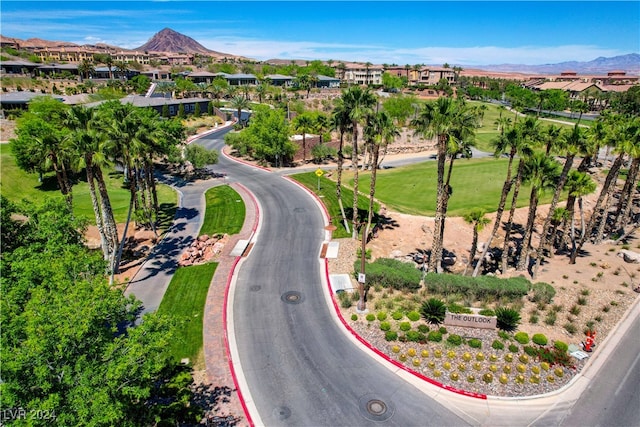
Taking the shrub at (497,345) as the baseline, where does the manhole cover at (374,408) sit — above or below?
below

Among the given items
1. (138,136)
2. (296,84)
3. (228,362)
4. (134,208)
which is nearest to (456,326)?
(228,362)

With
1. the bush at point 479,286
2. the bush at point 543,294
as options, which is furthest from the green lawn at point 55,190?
the bush at point 543,294

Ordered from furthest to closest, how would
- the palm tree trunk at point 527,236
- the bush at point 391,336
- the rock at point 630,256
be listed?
1. the rock at point 630,256
2. the palm tree trunk at point 527,236
3. the bush at point 391,336

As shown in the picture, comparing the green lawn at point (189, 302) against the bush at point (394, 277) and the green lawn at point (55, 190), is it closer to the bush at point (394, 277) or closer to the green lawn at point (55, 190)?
the bush at point (394, 277)

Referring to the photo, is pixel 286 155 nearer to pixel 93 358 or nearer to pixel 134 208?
pixel 134 208

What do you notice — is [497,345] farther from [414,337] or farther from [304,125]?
[304,125]

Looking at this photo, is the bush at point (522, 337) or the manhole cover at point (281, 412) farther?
the bush at point (522, 337)

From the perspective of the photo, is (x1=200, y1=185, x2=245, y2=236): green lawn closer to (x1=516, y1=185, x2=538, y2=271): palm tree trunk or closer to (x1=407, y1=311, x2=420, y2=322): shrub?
(x1=407, y1=311, x2=420, y2=322): shrub

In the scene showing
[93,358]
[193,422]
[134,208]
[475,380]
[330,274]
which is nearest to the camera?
[93,358]
